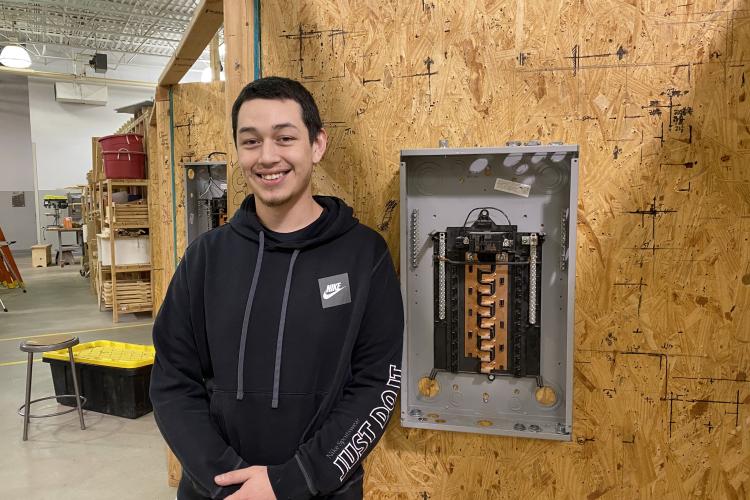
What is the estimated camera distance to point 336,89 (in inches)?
57.9

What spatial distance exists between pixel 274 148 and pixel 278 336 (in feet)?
1.26

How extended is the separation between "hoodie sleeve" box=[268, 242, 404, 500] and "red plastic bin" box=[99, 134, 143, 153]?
4.71 m

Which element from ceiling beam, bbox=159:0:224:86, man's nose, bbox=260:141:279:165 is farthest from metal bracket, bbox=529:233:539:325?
ceiling beam, bbox=159:0:224:86

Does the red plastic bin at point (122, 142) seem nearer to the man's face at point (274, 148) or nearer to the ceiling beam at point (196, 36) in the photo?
the ceiling beam at point (196, 36)

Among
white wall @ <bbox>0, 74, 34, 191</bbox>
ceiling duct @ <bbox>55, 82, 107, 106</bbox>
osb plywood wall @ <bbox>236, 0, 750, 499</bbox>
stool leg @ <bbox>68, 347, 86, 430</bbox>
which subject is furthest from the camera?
white wall @ <bbox>0, 74, 34, 191</bbox>

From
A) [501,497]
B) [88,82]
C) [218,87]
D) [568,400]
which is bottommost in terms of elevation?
[501,497]

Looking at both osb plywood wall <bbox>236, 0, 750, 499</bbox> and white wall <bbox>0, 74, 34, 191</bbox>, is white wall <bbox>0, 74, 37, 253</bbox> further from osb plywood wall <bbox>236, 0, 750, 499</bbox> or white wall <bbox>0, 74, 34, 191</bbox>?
osb plywood wall <bbox>236, 0, 750, 499</bbox>

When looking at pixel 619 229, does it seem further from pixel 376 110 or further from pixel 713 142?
pixel 376 110

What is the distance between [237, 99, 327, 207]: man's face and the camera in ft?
3.44

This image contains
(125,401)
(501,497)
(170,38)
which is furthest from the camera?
(170,38)

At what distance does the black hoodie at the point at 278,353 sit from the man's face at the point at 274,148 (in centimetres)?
10

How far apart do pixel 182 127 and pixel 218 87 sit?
30 centimetres

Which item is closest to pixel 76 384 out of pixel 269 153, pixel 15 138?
pixel 269 153

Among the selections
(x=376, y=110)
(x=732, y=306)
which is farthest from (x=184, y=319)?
(x=732, y=306)
